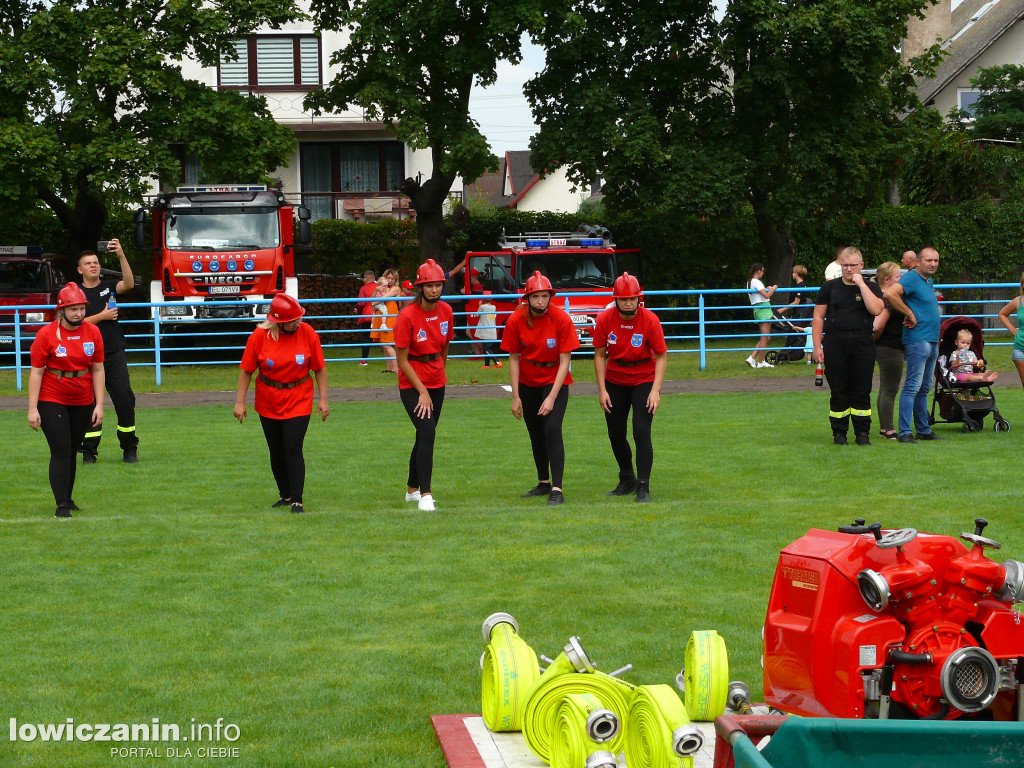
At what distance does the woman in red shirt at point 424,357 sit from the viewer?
1045cm

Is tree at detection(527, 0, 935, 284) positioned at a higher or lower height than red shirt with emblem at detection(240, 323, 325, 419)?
higher

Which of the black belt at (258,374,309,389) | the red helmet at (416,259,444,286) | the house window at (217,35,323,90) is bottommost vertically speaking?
the black belt at (258,374,309,389)

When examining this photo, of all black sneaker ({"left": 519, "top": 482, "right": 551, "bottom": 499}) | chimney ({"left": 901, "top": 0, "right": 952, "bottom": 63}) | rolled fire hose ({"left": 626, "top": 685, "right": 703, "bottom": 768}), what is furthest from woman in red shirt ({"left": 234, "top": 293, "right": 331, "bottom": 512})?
chimney ({"left": 901, "top": 0, "right": 952, "bottom": 63})

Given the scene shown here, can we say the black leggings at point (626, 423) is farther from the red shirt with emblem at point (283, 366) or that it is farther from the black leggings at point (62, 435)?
the black leggings at point (62, 435)

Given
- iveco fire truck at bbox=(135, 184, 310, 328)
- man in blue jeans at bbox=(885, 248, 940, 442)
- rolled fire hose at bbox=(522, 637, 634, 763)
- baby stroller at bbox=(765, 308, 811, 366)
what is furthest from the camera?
iveco fire truck at bbox=(135, 184, 310, 328)

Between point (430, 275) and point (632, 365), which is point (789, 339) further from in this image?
point (430, 275)

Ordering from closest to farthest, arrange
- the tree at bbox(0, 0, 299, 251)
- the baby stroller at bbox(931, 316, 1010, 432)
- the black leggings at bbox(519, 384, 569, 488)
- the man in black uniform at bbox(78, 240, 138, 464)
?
the black leggings at bbox(519, 384, 569, 488) → the man in black uniform at bbox(78, 240, 138, 464) → the baby stroller at bbox(931, 316, 1010, 432) → the tree at bbox(0, 0, 299, 251)

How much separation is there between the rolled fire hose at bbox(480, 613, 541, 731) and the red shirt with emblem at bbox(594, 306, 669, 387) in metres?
5.73

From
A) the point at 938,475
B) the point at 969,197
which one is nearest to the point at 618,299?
the point at 938,475

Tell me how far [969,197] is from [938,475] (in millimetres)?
26020

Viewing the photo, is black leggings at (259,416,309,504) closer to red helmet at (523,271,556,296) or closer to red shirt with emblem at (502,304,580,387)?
red shirt with emblem at (502,304,580,387)

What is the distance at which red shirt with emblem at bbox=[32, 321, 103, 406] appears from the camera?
33.5 ft

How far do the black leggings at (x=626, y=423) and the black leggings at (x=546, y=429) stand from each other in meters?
0.43

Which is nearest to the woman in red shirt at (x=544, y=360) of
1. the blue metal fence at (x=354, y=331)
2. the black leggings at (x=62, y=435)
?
the black leggings at (x=62, y=435)
